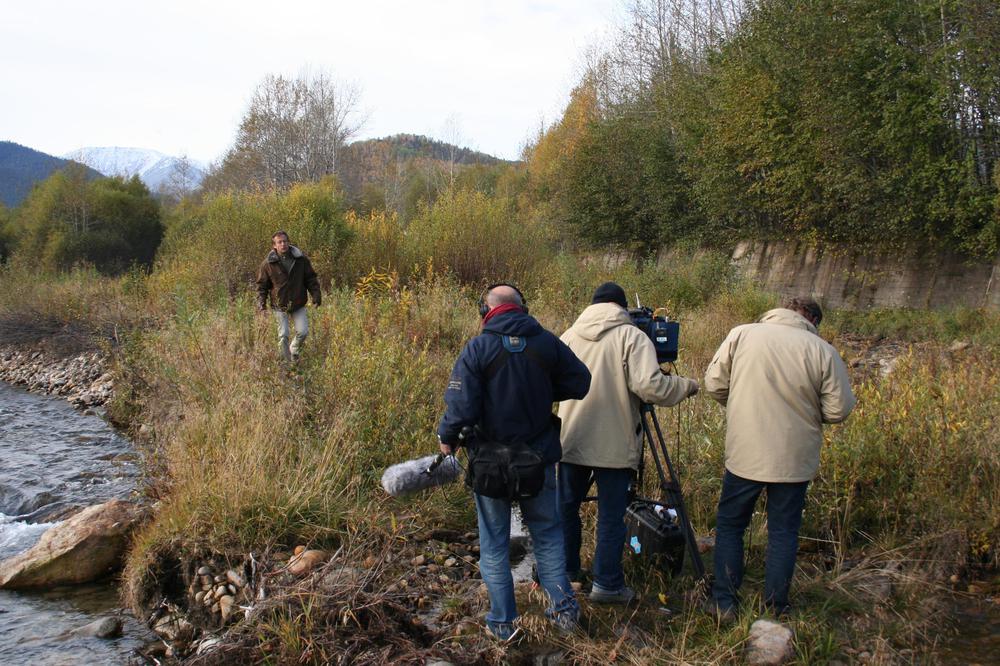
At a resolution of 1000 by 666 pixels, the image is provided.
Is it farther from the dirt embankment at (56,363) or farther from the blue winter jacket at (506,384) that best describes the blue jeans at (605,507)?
the dirt embankment at (56,363)

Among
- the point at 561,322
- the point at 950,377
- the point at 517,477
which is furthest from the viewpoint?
the point at 561,322

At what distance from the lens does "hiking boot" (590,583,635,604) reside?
4.28 m

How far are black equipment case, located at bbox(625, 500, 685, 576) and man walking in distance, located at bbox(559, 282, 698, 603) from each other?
1.09 feet

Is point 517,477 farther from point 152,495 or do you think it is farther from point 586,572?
point 152,495

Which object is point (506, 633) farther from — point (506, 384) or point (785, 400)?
point (785, 400)

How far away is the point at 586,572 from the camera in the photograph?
4.70m

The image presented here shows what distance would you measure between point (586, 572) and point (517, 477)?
4.56 ft

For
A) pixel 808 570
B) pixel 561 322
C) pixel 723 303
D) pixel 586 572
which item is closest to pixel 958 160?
pixel 723 303

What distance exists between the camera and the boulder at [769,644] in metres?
3.70

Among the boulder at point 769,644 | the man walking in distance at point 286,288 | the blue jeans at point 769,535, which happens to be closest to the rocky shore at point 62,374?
the man walking in distance at point 286,288

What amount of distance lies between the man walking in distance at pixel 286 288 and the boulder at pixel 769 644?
6.88 m

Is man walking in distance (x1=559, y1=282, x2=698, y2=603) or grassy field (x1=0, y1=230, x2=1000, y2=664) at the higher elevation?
man walking in distance (x1=559, y1=282, x2=698, y2=603)

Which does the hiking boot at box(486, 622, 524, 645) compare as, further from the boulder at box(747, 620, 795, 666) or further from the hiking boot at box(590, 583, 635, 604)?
the boulder at box(747, 620, 795, 666)

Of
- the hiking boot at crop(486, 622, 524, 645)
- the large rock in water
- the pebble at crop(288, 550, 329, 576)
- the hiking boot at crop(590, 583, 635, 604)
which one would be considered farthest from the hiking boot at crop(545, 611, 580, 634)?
the large rock in water
